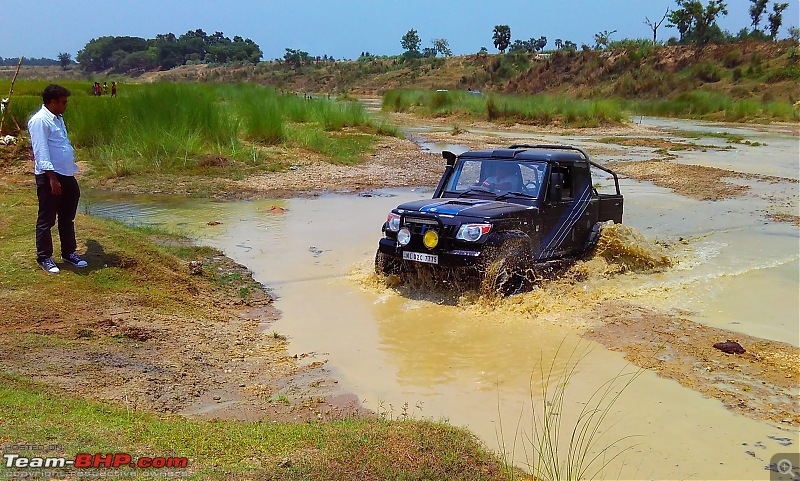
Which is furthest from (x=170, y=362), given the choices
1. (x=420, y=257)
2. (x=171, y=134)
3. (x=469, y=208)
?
(x=171, y=134)

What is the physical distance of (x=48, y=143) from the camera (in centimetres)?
709

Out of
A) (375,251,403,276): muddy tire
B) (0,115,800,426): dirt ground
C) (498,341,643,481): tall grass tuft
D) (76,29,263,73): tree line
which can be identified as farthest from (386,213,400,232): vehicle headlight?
(76,29,263,73): tree line

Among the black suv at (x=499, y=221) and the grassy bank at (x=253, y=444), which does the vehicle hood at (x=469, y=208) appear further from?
the grassy bank at (x=253, y=444)

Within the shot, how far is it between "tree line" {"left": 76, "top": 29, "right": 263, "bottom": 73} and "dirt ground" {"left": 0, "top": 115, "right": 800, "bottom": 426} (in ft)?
415

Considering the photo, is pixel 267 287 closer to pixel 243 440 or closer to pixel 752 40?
pixel 243 440

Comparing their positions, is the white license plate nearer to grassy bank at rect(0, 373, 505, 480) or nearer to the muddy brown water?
the muddy brown water

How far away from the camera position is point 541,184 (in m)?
8.74

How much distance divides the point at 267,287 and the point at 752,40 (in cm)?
6752

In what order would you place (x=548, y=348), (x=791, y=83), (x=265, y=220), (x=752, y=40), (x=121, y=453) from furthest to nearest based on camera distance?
(x=752, y=40) → (x=791, y=83) → (x=265, y=220) → (x=548, y=348) → (x=121, y=453)

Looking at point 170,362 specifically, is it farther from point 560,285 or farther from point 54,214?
point 560,285

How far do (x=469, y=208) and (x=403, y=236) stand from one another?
81 centimetres

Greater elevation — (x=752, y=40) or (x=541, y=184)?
(x=752, y=40)

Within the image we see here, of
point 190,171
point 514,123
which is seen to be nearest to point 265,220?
point 190,171

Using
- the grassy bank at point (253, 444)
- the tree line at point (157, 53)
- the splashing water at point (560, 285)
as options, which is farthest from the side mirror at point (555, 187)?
the tree line at point (157, 53)
